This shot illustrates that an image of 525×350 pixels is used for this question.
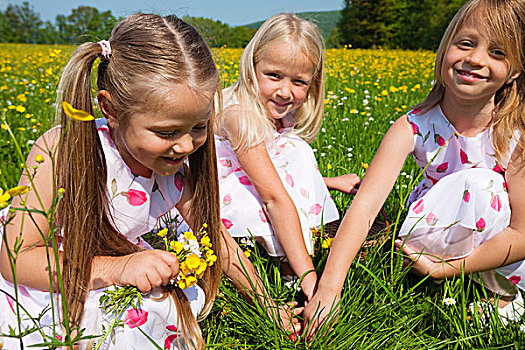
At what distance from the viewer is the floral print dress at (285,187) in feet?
5.46

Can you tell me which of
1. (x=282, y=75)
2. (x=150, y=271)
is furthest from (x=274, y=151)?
(x=150, y=271)

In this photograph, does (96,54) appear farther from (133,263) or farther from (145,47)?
(133,263)

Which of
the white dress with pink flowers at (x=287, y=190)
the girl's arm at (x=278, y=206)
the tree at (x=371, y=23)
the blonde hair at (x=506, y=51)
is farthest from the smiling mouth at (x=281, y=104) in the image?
the tree at (x=371, y=23)

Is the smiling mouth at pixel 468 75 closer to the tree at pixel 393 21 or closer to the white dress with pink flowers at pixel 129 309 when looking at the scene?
the white dress with pink flowers at pixel 129 309

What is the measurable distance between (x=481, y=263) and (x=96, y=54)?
1.28 meters

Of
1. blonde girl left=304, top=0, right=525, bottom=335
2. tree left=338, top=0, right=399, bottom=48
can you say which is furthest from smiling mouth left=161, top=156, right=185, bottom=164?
tree left=338, top=0, right=399, bottom=48

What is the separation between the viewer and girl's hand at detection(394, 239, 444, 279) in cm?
146

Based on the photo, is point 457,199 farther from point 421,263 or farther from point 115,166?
point 115,166

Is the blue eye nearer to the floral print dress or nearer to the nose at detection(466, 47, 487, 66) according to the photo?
the floral print dress

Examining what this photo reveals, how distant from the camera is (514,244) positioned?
137cm

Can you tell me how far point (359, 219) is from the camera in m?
1.47

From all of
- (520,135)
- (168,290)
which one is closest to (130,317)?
(168,290)

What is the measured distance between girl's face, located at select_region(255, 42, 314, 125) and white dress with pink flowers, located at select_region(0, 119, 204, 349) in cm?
59

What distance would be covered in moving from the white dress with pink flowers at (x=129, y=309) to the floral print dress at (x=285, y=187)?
345 mm
